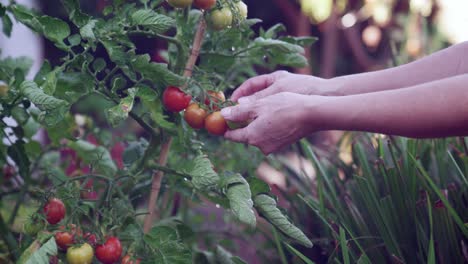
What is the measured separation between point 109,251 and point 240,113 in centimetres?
42

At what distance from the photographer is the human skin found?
1.19m

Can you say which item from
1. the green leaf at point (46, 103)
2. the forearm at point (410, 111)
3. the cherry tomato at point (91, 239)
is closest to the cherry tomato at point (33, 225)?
the cherry tomato at point (91, 239)

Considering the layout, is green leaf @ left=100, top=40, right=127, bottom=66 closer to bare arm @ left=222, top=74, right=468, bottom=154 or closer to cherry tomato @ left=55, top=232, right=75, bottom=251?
bare arm @ left=222, top=74, right=468, bottom=154

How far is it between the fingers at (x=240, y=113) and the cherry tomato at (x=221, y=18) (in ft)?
0.63

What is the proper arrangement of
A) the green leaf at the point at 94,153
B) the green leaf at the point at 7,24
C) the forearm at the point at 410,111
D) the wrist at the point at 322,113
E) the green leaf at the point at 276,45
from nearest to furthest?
the forearm at the point at 410,111 < the wrist at the point at 322,113 < the green leaf at the point at 276,45 < the green leaf at the point at 7,24 < the green leaf at the point at 94,153

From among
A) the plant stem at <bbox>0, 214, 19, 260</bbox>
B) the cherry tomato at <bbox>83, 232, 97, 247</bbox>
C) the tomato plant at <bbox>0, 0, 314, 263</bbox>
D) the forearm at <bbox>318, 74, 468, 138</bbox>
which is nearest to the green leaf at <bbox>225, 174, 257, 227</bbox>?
the tomato plant at <bbox>0, 0, 314, 263</bbox>

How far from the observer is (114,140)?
2105 mm

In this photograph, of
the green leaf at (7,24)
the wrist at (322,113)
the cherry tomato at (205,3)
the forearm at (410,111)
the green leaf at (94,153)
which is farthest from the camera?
the green leaf at (94,153)

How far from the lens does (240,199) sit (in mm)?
1288

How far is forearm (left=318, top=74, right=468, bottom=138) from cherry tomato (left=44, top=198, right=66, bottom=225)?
62 centimetres

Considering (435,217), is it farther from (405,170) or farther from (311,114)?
(311,114)

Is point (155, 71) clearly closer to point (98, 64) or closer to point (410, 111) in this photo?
point (98, 64)

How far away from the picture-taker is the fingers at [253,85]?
170cm

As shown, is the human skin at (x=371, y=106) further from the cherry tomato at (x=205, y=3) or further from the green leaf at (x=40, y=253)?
the green leaf at (x=40, y=253)
